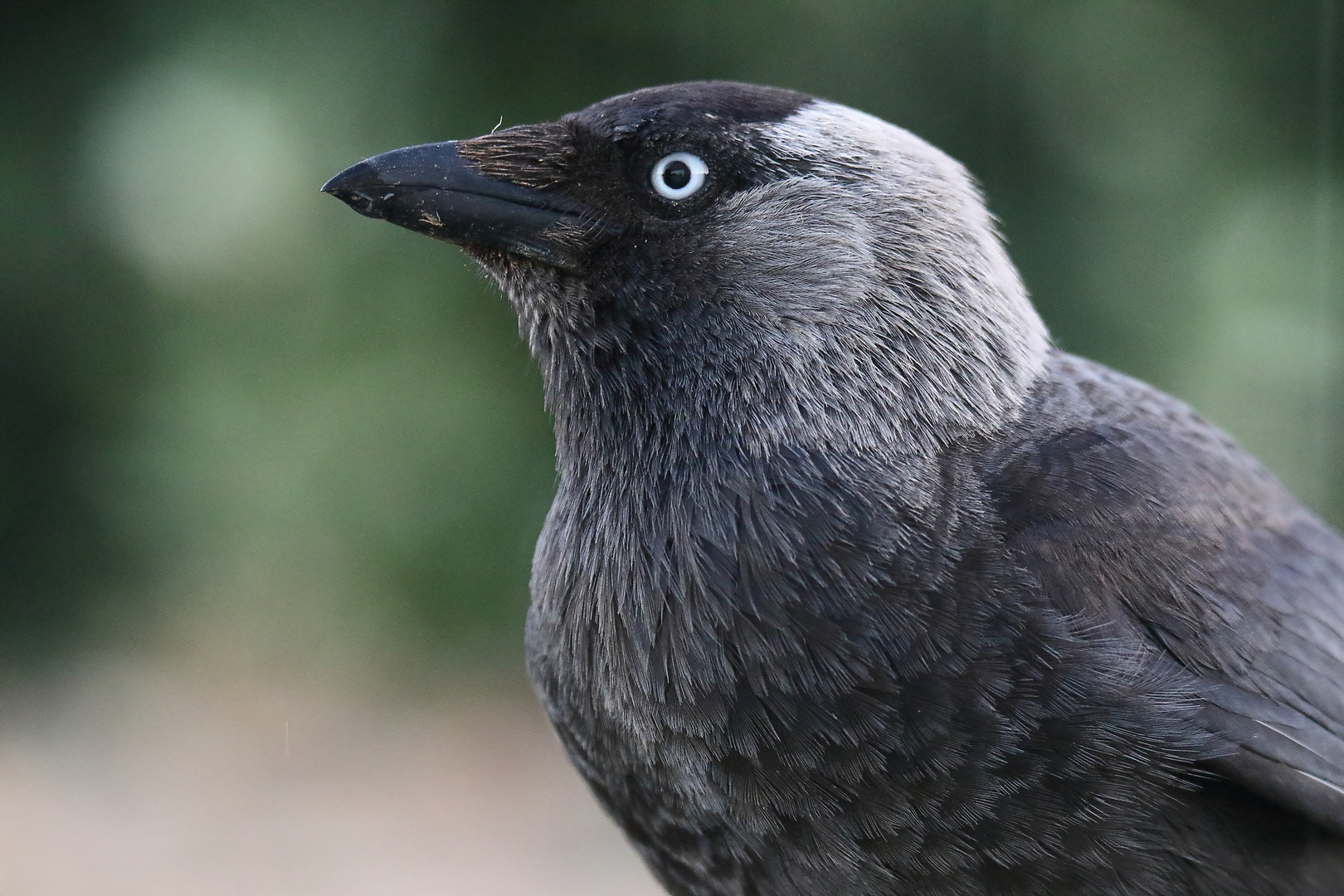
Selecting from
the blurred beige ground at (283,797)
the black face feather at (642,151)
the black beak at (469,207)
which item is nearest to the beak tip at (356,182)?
the black beak at (469,207)

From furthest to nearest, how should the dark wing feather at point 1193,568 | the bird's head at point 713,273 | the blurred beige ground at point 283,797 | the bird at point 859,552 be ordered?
the blurred beige ground at point 283,797 → the bird's head at point 713,273 → the dark wing feather at point 1193,568 → the bird at point 859,552

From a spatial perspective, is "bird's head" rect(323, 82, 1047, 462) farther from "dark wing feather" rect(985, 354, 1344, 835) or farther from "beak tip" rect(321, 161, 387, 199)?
"dark wing feather" rect(985, 354, 1344, 835)

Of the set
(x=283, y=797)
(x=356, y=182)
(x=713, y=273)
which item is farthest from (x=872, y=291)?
(x=283, y=797)

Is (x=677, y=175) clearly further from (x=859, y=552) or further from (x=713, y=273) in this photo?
(x=859, y=552)

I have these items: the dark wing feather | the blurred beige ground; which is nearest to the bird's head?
the dark wing feather

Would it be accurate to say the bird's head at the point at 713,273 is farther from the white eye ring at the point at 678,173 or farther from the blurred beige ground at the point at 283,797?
the blurred beige ground at the point at 283,797

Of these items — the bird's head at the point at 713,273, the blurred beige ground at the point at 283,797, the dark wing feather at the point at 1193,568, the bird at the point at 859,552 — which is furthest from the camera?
the blurred beige ground at the point at 283,797

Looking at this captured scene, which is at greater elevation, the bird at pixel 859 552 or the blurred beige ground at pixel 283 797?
the bird at pixel 859 552

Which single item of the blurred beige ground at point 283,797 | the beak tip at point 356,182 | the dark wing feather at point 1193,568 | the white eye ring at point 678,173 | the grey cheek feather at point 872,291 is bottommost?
the blurred beige ground at point 283,797
